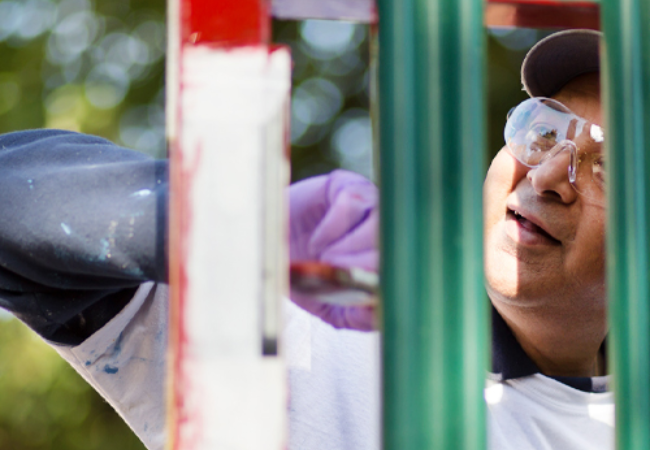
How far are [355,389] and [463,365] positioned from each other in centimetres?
79

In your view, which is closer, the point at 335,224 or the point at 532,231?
the point at 335,224

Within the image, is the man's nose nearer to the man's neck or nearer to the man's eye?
the man's eye

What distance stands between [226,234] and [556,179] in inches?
44.5

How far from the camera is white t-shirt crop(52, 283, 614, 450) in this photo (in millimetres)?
1125

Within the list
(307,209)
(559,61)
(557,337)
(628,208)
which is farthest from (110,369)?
(559,61)

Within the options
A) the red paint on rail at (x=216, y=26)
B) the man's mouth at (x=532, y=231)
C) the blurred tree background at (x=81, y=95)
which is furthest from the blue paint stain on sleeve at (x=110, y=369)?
the blurred tree background at (x=81, y=95)

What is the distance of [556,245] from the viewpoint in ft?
4.84

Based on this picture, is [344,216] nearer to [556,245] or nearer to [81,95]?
[556,245]

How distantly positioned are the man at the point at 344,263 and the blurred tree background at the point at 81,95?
2.83 m

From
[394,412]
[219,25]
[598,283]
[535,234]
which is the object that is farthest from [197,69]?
[598,283]

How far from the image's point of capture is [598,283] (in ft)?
4.83

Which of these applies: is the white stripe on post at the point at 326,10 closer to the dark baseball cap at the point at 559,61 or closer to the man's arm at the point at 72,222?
the man's arm at the point at 72,222

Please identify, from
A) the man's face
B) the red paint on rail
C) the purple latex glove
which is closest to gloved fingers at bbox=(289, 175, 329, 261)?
the purple latex glove

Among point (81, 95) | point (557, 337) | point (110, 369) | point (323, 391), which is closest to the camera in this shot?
point (110, 369)
